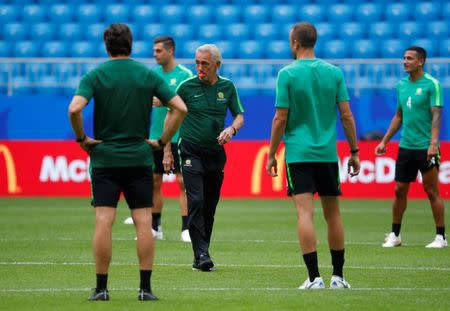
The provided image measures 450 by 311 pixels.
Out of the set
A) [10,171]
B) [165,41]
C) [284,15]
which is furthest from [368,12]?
[165,41]

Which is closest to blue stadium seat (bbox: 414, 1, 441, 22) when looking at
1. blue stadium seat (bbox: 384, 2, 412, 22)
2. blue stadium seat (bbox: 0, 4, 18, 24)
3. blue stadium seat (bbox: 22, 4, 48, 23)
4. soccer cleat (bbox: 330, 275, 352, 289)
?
blue stadium seat (bbox: 384, 2, 412, 22)

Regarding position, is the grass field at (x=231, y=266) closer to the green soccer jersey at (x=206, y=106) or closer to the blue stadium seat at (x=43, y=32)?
the green soccer jersey at (x=206, y=106)

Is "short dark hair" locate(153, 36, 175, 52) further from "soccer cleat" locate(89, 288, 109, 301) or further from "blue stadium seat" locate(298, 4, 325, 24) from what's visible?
"blue stadium seat" locate(298, 4, 325, 24)

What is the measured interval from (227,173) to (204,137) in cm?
1044

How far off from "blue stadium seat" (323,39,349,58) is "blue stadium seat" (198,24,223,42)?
8.50 feet

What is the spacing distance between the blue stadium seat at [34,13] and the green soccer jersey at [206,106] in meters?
16.8

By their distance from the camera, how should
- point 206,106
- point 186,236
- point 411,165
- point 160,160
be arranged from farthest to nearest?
point 160,160 → point 186,236 → point 411,165 → point 206,106

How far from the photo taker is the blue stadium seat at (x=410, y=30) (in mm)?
27156

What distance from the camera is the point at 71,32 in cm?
2762

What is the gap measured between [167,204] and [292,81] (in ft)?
38.8

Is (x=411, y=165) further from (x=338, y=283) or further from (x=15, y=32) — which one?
(x=15, y=32)

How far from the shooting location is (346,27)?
27234 mm

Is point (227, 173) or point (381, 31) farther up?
point (381, 31)

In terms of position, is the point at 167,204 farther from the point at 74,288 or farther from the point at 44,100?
the point at 74,288
